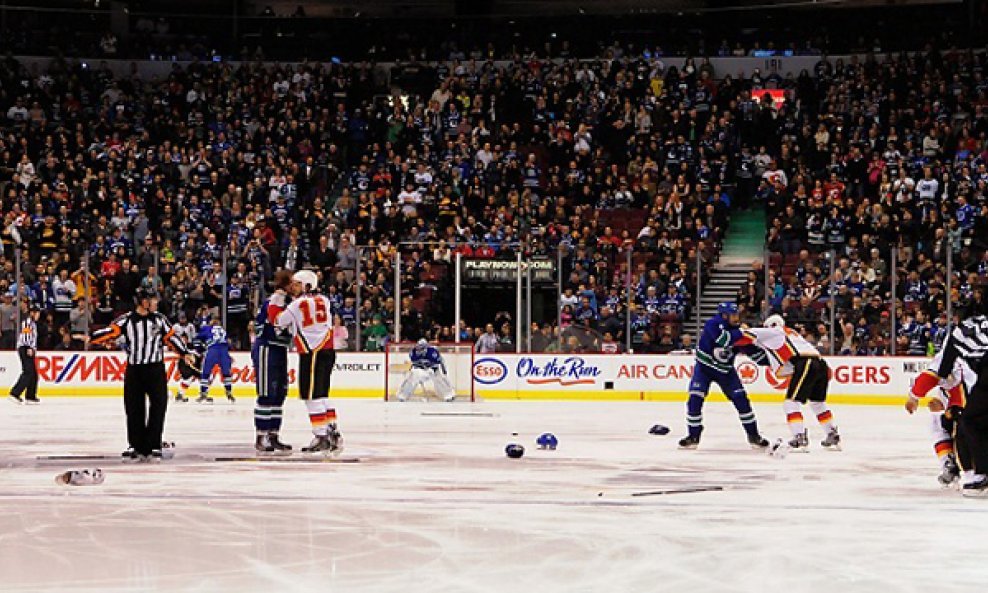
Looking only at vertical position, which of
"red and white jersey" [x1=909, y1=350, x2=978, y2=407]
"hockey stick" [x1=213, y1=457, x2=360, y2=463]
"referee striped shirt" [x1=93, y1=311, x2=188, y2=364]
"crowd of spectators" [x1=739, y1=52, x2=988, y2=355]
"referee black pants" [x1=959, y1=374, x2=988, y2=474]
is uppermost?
"crowd of spectators" [x1=739, y1=52, x2=988, y2=355]

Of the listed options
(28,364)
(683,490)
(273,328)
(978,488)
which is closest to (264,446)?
(273,328)

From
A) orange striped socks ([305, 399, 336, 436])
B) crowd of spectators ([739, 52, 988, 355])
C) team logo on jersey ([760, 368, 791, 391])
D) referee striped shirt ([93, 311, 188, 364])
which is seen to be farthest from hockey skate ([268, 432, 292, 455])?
team logo on jersey ([760, 368, 791, 391])

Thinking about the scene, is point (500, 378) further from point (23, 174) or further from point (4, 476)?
point (4, 476)

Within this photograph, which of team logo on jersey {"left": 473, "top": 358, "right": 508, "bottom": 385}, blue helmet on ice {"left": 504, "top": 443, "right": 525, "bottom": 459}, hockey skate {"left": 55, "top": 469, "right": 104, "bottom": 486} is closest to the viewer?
hockey skate {"left": 55, "top": 469, "right": 104, "bottom": 486}

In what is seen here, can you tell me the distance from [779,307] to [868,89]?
28.5 feet

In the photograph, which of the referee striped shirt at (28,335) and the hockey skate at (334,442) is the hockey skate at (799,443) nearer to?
the hockey skate at (334,442)

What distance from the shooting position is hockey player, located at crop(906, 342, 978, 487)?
9.99 m

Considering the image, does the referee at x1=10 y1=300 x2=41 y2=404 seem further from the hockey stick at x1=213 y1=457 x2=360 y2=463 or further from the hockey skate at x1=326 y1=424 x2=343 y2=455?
the hockey skate at x1=326 y1=424 x2=343 y2=455

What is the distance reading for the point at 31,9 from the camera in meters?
33.1

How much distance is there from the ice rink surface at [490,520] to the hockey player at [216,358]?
6928 millimetres

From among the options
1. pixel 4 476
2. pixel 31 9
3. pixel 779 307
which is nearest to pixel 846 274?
pixel 779 307

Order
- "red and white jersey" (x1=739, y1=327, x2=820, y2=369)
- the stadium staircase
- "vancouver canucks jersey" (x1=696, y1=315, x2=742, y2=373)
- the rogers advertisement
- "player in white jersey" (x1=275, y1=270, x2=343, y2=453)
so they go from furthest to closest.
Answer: the stadium staircase < the rogers advertisement < "red and white jersey" (x1=739, y1=327, x2=820, y2=369) < "vancouver canucks jersey" (x1=696, y1=315, x2=742, y2=373) < "player in white jersey" (x1=275, y1=270, x2=343, y2=453)

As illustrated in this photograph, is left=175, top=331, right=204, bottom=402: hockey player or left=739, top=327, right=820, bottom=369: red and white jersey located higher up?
left=739, top=327, right=820, bottom=369: red and white jersey

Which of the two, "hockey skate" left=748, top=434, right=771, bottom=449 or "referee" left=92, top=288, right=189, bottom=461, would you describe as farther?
"hockey skate" left=748, top=434, right=771, bottom=449
